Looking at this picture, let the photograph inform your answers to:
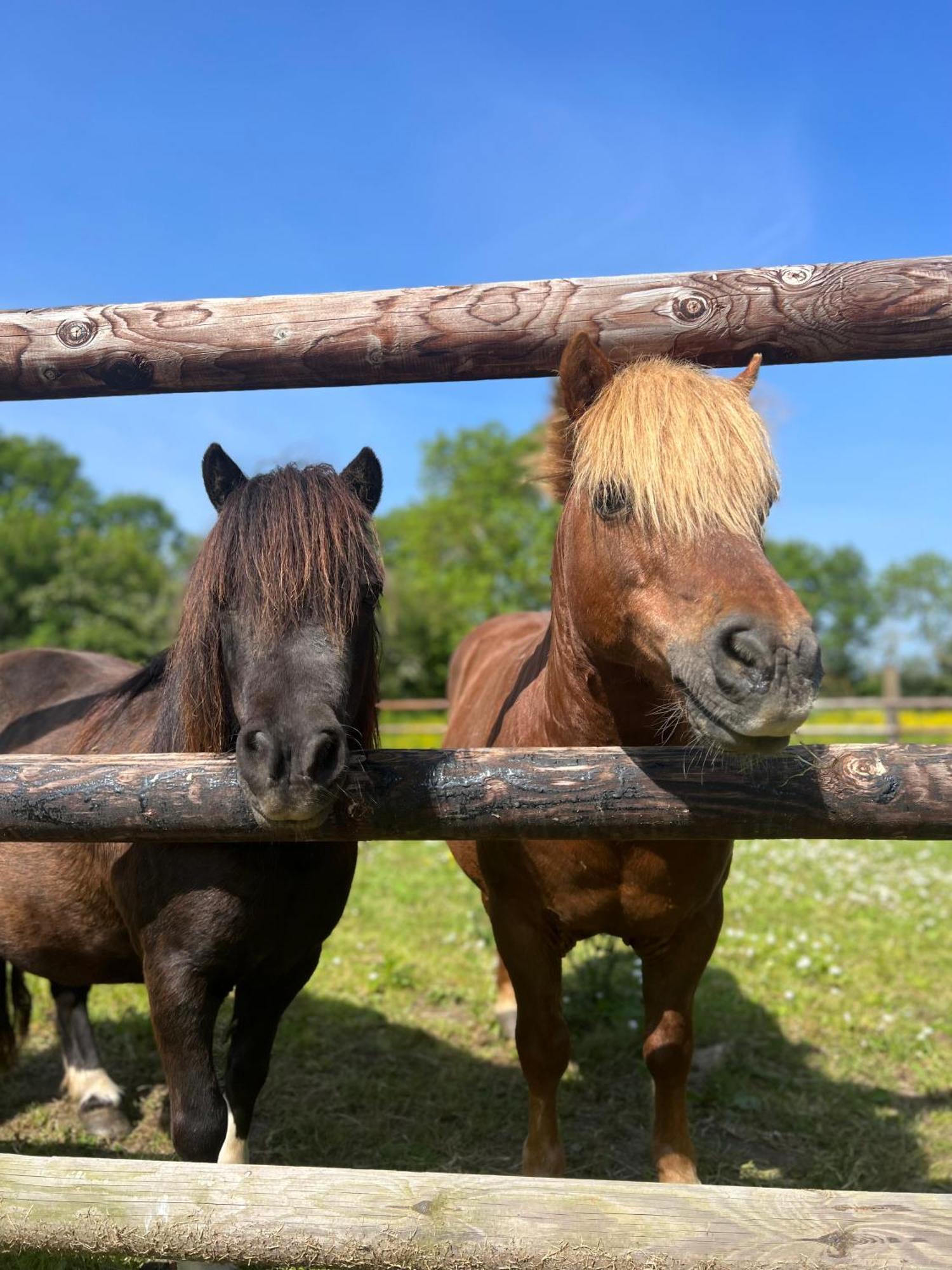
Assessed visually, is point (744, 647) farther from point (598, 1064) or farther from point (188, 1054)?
point (598, 1064)

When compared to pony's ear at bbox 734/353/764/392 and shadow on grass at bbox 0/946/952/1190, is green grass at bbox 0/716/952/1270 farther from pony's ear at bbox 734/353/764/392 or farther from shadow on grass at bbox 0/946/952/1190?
pony's ear at bbox 734/353/764/392

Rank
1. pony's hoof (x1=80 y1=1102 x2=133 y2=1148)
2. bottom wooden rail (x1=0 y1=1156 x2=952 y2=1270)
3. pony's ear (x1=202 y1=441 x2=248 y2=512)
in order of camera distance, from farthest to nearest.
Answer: pony's hoof (x1=80 y1=1102 x2=133 y2=1148) → pony's ear (x1=202 y1=441 x2=248 y2=512) → bottom wooden rail (x1=0 y1=1156 x2=952 y2=1270)

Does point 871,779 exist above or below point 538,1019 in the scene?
above

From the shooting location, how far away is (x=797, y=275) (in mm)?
2559

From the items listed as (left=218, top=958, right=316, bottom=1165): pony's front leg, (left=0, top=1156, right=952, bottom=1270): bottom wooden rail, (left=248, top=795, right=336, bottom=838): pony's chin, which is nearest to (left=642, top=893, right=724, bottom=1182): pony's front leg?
(left=218, top=958, right=316, bottom=1165): pony's front leg

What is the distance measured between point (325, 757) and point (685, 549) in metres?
0.97

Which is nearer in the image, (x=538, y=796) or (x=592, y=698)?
(x=538, y=796)

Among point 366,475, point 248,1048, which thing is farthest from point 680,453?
point 248,1048

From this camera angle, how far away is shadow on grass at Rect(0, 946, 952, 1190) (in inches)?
146

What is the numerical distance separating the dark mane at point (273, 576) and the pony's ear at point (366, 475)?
99 mm

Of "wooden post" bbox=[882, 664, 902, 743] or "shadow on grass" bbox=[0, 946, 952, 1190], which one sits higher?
"shadow on grass" bbox=[0, 946, 952, 1190]

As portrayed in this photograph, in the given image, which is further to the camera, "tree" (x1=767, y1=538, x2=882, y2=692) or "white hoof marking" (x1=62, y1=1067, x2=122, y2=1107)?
"tree" (x1=767, y1=538, x2=882, y2=692)

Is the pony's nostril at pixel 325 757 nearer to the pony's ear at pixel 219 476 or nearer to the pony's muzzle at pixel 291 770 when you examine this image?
the pony's muzzle at pixel 291 770

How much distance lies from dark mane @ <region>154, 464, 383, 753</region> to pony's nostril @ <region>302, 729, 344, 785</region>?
14.1 inches
